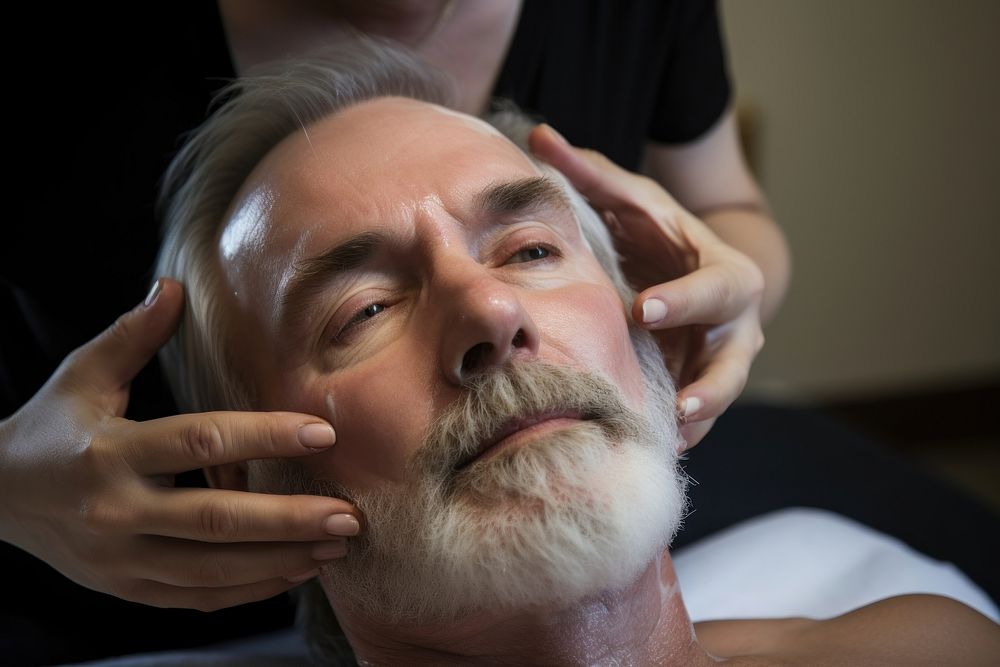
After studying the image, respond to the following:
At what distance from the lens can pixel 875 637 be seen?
48.4 inches

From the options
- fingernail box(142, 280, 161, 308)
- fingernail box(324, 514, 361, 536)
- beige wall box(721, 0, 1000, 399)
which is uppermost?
fingernail box(142, 280, 161, 308)

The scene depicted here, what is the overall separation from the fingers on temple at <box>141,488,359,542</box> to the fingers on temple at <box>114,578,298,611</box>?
9 cm

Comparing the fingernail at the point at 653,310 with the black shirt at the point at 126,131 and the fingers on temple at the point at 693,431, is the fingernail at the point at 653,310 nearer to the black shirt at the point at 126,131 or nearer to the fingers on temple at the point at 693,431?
the fingers on temple at the point at 693,431

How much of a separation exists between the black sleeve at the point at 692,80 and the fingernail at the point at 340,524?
978 millimetres

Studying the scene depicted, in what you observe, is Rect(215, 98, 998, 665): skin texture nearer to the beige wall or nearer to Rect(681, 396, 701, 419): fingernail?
Rect(681, 396, 701, 419): fingernail

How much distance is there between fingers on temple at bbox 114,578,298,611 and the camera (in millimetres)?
996

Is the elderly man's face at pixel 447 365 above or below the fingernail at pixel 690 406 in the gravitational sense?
above

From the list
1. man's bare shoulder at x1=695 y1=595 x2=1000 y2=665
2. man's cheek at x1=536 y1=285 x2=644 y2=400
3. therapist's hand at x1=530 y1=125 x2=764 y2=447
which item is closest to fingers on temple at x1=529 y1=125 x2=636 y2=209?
therapist's hand at x1=530 y1=125 x2=764 y2=447

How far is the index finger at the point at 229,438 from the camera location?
91 cm

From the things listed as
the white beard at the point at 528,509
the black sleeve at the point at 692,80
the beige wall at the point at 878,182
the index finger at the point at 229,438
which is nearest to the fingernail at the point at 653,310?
the white beard at the point at 528,509

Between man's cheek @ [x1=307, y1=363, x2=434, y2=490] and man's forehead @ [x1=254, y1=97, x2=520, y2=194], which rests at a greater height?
man's forehead @ [x1=254, y1=97, x2=520, y2=194]

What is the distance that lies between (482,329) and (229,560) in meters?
0.33

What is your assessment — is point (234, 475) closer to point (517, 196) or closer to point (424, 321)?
point (424, 321)

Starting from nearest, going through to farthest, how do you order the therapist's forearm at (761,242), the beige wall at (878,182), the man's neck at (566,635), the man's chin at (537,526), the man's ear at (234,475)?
the man's chin at (537,526) < the man's neck at (566,635) < the man's ear at (234,475) < the therapist's forearm at (761,242) < the beige wall at (878,182)
